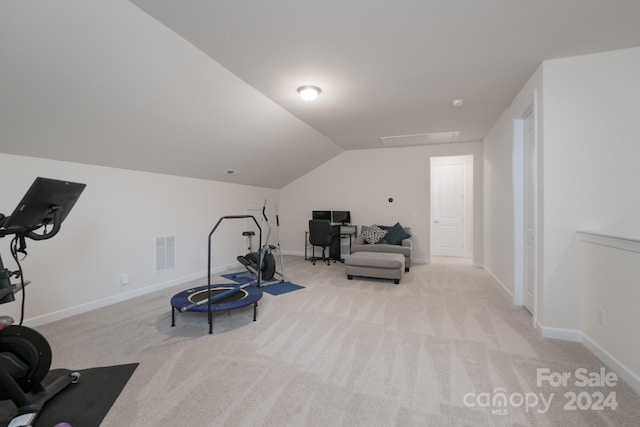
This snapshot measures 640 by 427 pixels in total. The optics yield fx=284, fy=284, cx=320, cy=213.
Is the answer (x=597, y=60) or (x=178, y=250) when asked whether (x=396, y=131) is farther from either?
(x=178, y=250)

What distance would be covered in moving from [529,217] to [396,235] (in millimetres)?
2874

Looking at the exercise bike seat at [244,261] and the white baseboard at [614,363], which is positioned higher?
the exercise bike seat at [244,261]

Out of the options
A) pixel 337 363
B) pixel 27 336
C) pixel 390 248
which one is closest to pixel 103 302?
pixel 27 336

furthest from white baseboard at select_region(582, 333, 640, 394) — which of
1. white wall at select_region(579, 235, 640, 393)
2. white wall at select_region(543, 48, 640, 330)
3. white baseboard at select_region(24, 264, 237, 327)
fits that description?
white baseboard at select_region(24, 264, 237, 327)

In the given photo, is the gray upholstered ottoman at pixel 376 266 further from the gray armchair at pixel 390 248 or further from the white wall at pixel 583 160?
the white wall at pixel 583 160

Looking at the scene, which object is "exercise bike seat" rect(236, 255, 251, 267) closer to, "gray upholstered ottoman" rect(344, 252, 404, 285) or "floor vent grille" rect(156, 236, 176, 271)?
"floor vent grille" rect(156, 236, 176, 271)

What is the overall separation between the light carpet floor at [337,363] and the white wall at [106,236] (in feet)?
1.01

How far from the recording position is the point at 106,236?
145 inches

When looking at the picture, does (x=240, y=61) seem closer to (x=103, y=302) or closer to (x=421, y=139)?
(x=103, y=302)

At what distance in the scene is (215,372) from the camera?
7.30 feet

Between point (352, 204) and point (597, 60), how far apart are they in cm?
500

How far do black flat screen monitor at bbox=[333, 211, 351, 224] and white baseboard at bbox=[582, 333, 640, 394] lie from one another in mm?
4785

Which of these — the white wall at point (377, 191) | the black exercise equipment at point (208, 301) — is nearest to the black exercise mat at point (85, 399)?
the black exercise equipment at point (208, 301)

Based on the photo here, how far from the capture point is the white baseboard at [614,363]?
2.00 metres
